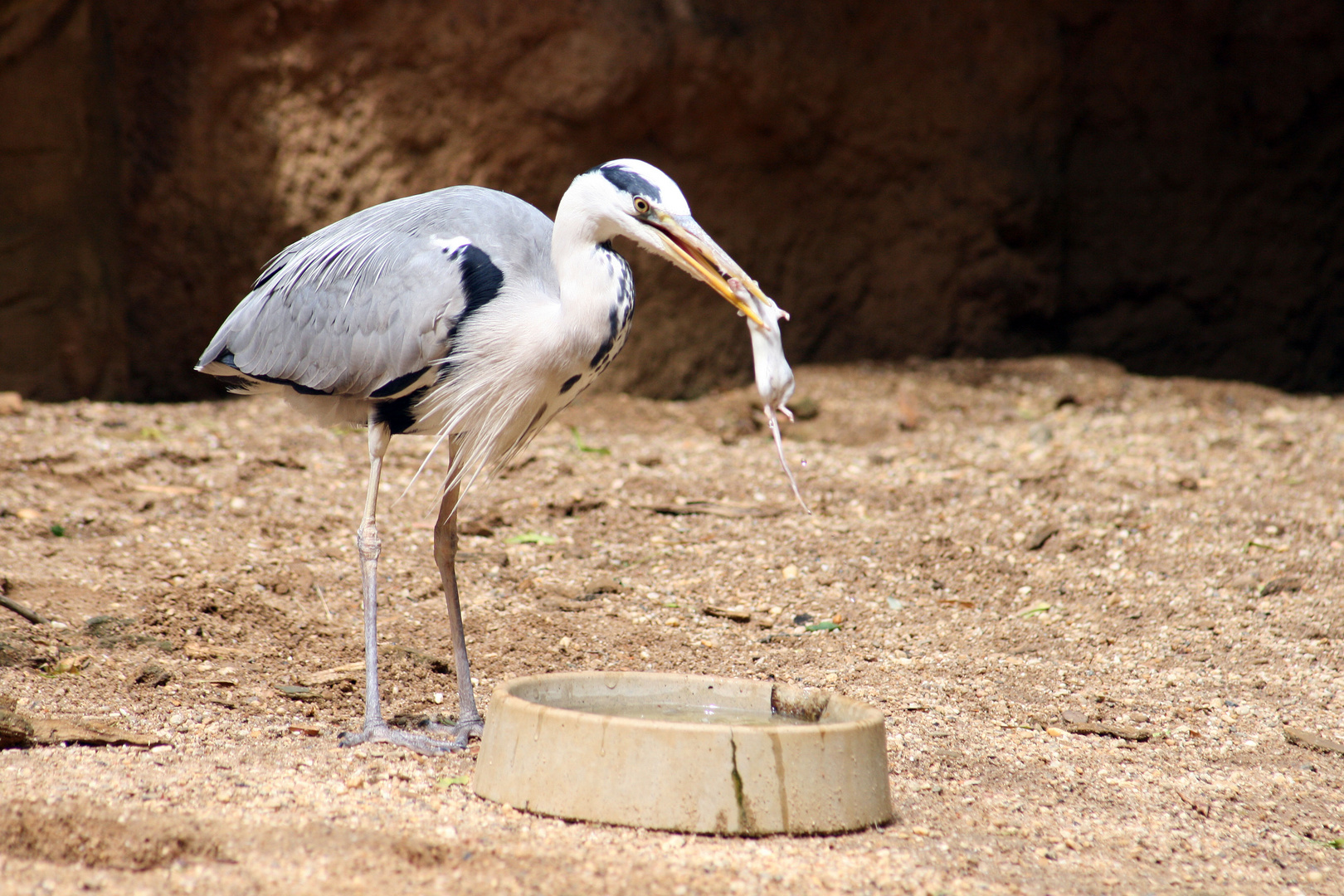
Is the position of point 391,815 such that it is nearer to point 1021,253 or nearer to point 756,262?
point 756,262

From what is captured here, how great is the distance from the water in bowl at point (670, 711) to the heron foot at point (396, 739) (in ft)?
1.31

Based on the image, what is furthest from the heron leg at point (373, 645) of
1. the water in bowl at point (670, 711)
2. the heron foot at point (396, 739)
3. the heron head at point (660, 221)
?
the heron head at point (660, 221)

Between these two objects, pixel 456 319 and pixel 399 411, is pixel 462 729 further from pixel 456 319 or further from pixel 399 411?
pixel 456 319

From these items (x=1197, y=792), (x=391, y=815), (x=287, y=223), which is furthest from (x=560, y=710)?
(x=287, y=223)

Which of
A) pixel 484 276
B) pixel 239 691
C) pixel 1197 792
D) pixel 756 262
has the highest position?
pixel 756 262

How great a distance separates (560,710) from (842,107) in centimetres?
643

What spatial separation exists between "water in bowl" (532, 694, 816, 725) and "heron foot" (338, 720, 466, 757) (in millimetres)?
399

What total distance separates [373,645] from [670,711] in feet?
3.10

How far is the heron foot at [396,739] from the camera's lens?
11.1ft

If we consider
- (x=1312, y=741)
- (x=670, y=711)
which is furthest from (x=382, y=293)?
(x=1312, y=741)

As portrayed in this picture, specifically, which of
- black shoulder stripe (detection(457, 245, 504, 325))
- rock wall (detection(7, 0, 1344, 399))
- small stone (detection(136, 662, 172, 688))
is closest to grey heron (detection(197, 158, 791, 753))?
black shoulder stripe (detection(457, 245, 504, 325))

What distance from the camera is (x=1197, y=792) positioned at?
3.35 m

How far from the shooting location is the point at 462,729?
11.7 feet

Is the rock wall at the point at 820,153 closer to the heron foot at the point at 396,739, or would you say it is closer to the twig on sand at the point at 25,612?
the twig on sand at the point at 25,612
